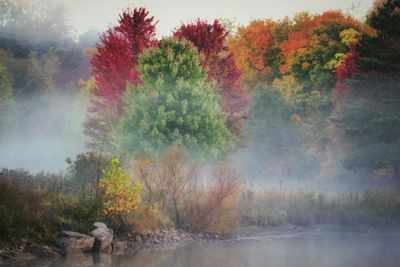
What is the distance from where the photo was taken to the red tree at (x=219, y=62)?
39562 millimetres

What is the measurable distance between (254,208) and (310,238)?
3.64 m

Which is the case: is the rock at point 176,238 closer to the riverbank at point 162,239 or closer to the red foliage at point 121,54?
the riverbank at point 162,239

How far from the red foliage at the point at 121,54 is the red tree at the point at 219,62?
102 inches

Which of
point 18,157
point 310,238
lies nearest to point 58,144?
point 18,157

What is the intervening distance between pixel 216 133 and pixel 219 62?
8547mm

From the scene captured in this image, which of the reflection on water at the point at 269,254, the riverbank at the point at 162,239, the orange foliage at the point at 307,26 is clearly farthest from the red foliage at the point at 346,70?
the reflection on water at the point at 269,254

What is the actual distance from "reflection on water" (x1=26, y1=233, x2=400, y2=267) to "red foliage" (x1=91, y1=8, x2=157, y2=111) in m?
16.4

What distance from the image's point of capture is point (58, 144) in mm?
73062

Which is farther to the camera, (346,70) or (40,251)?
(346,70)

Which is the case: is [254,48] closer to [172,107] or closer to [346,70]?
[346,70]

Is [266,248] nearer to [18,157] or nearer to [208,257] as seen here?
[208,257]

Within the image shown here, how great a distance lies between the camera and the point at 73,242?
20297mm

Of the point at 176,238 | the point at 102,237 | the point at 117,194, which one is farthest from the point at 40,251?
the point at 176,238

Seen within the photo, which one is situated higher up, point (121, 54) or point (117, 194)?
point (121, 54)
